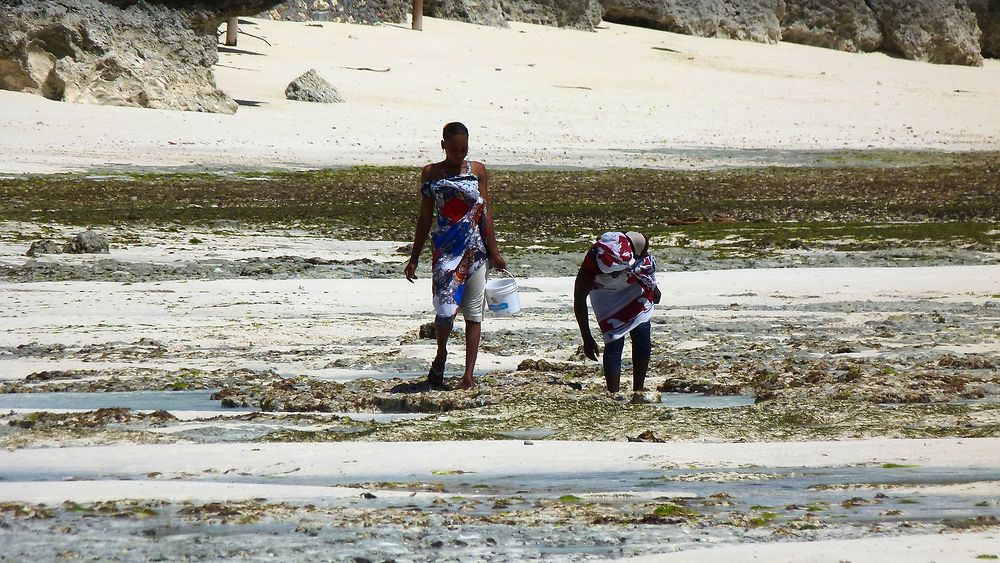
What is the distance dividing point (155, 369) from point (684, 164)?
15813 mm

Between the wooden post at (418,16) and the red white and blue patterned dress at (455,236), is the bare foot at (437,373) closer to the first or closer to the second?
the red white and blue patterned dress at (455,236)

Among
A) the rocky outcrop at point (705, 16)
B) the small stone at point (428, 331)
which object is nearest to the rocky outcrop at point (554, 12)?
the rocky outcrop at point (705, 16)

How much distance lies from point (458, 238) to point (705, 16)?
37327 millimetres

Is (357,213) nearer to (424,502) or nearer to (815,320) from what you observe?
(815,320)

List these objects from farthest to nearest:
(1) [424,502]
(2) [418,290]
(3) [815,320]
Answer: (2) [418,290]
(3) [815,320]
(1) [424,502]

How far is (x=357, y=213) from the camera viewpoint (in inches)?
591

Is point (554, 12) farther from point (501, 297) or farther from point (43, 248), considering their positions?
point (501, 297)

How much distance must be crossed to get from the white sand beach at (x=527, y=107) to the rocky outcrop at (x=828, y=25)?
1.84 metres

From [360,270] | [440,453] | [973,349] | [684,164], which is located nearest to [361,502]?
[440,453]

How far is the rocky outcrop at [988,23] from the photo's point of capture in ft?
158

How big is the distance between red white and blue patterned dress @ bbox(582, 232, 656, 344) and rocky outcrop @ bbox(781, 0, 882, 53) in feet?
131

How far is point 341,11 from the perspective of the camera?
36000 millimetres

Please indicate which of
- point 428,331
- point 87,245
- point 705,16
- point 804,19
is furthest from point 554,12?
point 428,331

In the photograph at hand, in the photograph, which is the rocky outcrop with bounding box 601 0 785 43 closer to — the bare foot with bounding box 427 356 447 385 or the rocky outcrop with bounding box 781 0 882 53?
the rocky outcrop with bounding box 781 0 882 53
